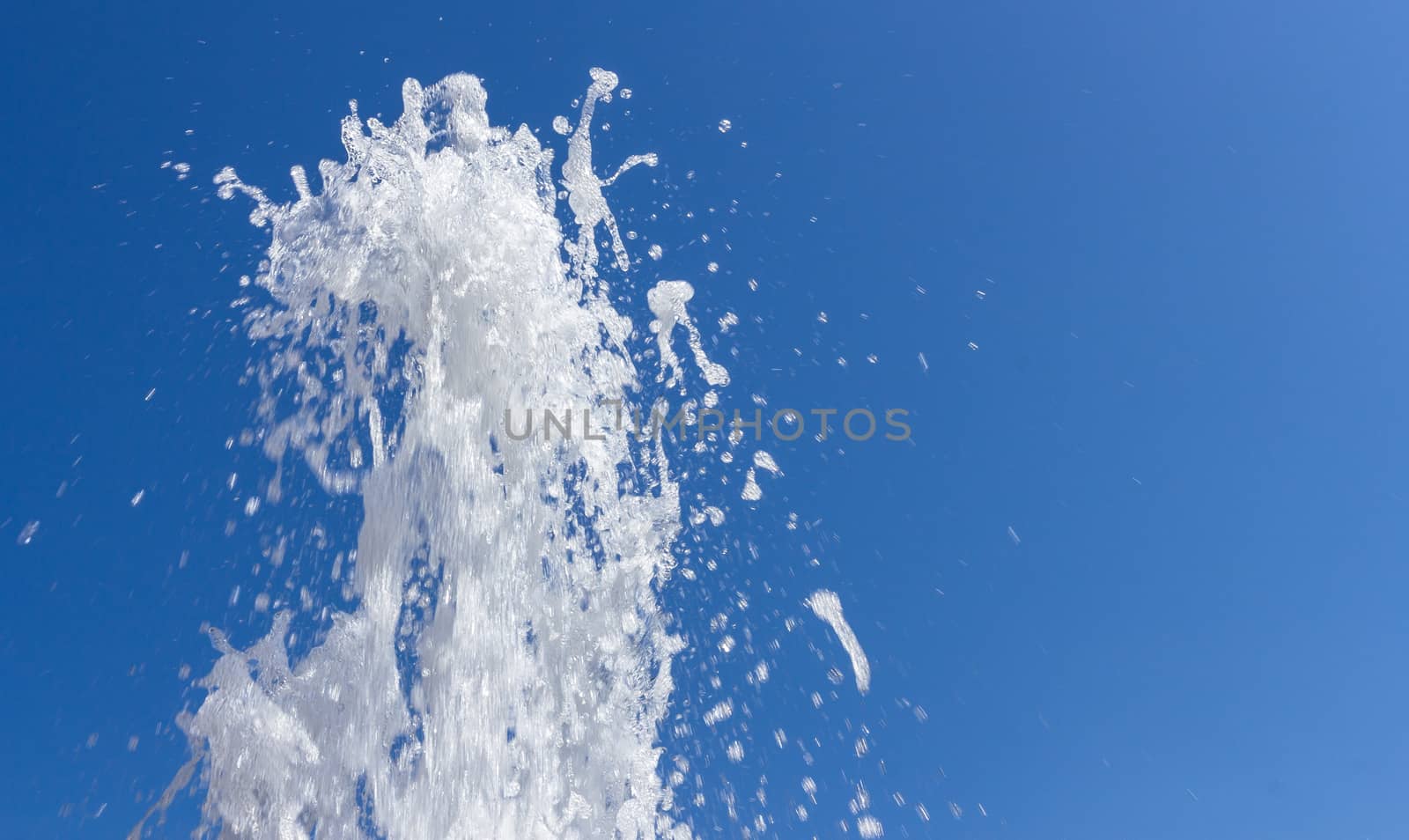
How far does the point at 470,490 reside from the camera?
678 centimetres

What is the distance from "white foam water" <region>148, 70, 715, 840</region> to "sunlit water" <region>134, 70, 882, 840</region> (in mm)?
14

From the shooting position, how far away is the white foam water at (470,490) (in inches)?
249

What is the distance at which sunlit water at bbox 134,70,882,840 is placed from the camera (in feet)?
20.8

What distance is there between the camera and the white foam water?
6.34 m

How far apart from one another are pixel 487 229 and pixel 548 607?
2.68 m

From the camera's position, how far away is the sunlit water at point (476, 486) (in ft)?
20.8

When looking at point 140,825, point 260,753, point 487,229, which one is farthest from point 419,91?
point 140,825

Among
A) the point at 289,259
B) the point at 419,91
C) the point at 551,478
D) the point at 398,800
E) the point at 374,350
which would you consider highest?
the point at 419,91

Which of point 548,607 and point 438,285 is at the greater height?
point 438,285

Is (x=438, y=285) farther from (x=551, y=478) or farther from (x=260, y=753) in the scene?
(x=260, y=753)

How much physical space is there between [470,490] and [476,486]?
47mm

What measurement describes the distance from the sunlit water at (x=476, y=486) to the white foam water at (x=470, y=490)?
0.5 inches

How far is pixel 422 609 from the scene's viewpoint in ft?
21.8

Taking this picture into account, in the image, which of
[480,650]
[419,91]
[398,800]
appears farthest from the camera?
[419,91]
